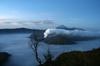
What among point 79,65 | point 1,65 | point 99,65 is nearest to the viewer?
point 99,65

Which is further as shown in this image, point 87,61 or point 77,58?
point 77,58

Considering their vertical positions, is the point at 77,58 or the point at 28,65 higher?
the point at 77,58

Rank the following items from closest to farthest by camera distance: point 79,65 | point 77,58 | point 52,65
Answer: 1. point 79,65
2. point 77,58
3. point 52,65

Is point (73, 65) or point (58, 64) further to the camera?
point (58, 64)

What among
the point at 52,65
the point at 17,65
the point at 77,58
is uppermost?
the point at 77,58

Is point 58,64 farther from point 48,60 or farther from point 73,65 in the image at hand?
point 73,65

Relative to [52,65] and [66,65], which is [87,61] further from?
[52,65]

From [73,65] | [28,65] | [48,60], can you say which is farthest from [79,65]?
[28,65]

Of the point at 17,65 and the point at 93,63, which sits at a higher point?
the point at 93,63

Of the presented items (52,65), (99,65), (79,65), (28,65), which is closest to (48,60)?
(52,65)
